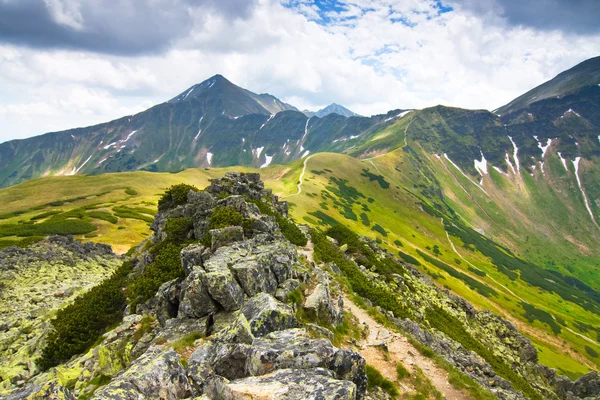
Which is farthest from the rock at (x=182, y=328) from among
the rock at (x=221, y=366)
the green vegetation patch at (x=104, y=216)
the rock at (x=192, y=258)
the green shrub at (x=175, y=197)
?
the green vegetation patch at (x=104, y=216)

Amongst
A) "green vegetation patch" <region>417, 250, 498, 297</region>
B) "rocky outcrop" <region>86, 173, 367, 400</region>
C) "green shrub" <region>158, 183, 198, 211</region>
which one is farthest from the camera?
A: "green vegetation patch" <region>417, 250, 498, 297</region>

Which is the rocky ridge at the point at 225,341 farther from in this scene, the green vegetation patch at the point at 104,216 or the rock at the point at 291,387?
the green vegetation patch at the point at 104,216

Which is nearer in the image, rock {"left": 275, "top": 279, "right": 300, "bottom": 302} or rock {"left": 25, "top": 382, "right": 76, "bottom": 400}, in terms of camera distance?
rock {"left": 25, "top": 382, "right": 76, "bottom": 400}

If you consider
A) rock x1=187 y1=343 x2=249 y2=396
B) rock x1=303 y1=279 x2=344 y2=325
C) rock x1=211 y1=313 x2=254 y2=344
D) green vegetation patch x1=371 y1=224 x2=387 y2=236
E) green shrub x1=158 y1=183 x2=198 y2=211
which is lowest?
green vegetation patch x1=371 y1=224 x2=387 y2=236

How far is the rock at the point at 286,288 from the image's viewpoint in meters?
20.1

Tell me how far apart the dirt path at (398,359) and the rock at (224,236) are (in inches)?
468

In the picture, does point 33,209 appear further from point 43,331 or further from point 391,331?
point 391,331

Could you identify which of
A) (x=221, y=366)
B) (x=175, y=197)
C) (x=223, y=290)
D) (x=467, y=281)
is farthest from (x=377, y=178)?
(x=221, y=366)

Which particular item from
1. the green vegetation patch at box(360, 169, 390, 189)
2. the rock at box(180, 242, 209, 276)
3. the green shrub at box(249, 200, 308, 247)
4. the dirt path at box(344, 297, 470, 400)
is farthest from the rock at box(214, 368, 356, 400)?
the green vegetation patch at box(360, 169, 390, 189)

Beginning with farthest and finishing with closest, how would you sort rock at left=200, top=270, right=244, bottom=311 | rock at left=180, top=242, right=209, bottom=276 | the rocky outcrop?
rock at left=180, top=242, right=209, bottom=276 → rock at left=200, top=270, right=244, bottom=311 → the rocky outcrop

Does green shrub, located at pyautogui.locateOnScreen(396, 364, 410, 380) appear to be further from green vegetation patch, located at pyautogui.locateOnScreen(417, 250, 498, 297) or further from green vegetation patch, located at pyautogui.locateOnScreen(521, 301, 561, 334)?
green vegetation patch, located at pyautogui.locateOnScreen(521, 301, 561, 334)

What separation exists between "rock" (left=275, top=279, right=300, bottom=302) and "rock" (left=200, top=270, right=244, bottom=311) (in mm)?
3265

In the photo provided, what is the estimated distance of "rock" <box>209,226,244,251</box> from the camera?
24.8m

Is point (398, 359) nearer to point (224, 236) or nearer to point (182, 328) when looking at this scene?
point (182, 328)
